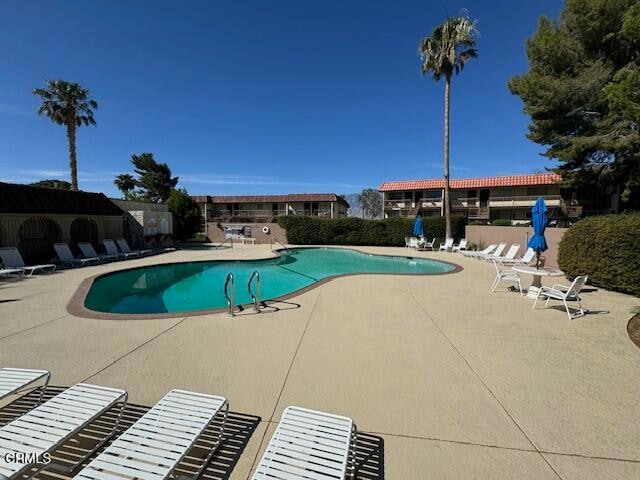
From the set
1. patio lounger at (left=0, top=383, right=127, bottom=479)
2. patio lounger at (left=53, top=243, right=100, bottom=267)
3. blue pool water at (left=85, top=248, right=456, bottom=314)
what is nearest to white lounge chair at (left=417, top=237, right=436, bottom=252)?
blue pool water at (left=85, top=248, right=456, bottom=314)

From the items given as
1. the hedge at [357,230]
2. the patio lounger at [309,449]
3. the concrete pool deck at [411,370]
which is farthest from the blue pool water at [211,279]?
the patio lounger at [309,449]

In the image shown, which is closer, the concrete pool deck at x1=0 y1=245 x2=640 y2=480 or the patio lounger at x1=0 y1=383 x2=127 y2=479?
the patio lounger at x1=0 y1=383 x2=127 y2=479

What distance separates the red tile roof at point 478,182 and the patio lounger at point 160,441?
33368 millimetres

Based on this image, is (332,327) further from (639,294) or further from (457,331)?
(639,294)

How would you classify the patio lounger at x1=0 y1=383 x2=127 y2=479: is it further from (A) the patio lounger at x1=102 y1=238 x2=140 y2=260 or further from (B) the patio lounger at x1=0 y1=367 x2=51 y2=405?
(A) the patio lounger at x1=102 y1=238 x2=140 y2=260

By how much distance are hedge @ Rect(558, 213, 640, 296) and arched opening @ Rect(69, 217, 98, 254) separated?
21.7m

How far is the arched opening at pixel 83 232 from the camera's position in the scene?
16.0 m

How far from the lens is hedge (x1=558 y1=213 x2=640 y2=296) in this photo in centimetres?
766

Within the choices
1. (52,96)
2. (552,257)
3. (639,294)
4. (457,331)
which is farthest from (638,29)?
(52,96)

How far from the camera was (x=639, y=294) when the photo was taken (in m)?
7.53

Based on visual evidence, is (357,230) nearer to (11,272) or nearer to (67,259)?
(67,259)

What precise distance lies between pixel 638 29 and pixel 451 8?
16.8 metres

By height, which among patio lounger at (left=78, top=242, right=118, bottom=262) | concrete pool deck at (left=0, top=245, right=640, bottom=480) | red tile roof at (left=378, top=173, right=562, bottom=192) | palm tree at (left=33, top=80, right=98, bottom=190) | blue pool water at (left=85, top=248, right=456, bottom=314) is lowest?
blue pool water at (left=85, top=248, right=456, bottom=314)

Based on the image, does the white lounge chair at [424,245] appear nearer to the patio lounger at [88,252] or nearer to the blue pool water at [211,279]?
the blue pool water at [211,279]
